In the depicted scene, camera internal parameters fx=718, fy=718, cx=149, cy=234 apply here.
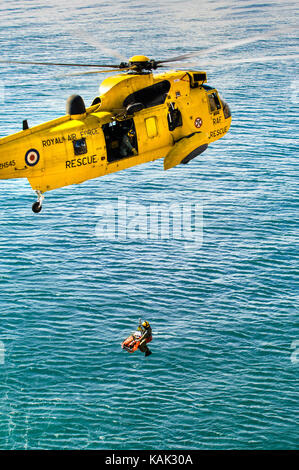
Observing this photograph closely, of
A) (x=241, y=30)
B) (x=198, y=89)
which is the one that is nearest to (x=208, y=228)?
(x=198, y=89)

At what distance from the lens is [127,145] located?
47.7 meters

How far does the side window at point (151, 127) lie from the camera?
48.1 metres

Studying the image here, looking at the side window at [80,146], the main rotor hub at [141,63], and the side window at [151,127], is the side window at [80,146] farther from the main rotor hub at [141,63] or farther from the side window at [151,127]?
the main rotor hub at [141,63]

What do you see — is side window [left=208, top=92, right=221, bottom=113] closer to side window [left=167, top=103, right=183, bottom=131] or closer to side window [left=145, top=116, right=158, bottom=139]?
side window [left=167, top=103, right=183, bottom=131]

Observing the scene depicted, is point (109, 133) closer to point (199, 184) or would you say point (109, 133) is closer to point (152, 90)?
point (152, 90)

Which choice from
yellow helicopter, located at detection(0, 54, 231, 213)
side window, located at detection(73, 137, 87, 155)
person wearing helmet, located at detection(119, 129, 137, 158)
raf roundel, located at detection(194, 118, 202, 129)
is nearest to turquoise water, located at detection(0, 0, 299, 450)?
yellow helicopter, located at detection(0, 54, 231, 213)

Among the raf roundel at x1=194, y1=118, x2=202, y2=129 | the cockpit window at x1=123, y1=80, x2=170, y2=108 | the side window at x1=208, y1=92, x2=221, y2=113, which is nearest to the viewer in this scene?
the cockpit window at x1=123, y1=80, x2=170, y2=108

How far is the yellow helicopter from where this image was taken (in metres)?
44.5

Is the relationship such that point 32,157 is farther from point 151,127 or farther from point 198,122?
point 198,122

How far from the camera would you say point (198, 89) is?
171 ft

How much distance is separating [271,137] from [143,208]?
36.5 meters

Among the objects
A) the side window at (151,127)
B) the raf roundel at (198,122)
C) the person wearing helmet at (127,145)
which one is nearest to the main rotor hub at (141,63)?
the side window at (151,127)

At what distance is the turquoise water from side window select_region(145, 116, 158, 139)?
5763 mm

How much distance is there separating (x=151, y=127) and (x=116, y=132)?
2.64 meters
